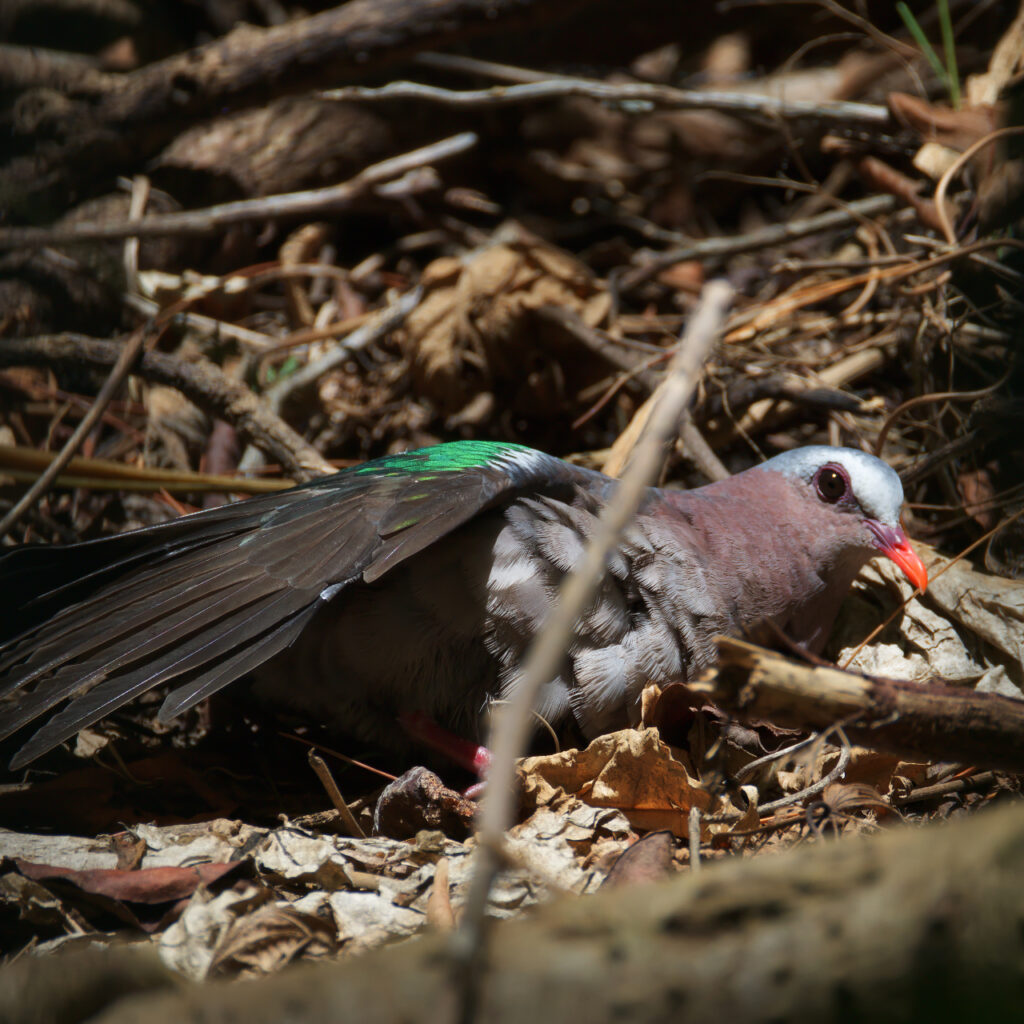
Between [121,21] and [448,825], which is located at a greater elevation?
[121,21]

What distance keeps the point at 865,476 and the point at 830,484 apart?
0.11 m

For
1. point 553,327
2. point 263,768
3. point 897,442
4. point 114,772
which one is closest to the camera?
point 114,772

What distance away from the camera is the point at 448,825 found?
7.76ft

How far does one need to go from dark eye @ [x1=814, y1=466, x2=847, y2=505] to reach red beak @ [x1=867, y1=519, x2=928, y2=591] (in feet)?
0.42

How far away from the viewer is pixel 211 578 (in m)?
2.40

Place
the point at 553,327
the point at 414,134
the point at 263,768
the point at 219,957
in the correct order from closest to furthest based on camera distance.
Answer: the point at 219,957 < the point at 263,768 < the point at 553,327 < the point at 414,134

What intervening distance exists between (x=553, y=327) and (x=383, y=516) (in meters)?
1.64

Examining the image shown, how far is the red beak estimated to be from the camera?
104 inches

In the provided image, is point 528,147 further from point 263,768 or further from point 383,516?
point 263,768

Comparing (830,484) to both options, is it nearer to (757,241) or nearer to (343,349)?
(757,241)

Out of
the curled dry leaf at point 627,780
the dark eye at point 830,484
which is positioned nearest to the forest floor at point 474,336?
the curled dry leaf at point 627,780

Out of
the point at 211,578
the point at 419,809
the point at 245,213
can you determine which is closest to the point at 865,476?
the point at 419,809

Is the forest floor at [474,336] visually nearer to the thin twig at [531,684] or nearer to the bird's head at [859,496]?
the bird's head at [859,496]

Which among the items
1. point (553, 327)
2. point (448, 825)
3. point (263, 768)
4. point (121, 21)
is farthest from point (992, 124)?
point (121, 21)
